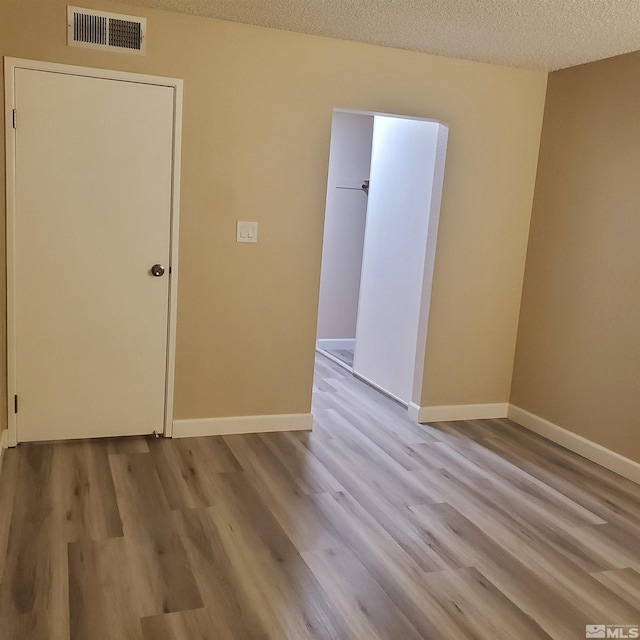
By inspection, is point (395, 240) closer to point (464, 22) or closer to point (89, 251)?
point (464, 22)

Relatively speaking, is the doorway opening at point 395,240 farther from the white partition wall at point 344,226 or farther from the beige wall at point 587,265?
the beige wall at point 587,265

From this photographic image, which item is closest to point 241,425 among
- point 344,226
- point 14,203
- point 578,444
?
point 14,203

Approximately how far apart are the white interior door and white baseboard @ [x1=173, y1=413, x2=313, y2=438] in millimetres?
259

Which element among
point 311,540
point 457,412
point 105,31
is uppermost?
point 105,31

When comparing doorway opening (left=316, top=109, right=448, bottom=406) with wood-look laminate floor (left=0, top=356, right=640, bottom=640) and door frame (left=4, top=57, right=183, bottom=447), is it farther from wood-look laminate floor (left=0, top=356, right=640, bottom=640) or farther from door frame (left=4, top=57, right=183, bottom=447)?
door frame (left=4, top=57, right=183, bottom=447)

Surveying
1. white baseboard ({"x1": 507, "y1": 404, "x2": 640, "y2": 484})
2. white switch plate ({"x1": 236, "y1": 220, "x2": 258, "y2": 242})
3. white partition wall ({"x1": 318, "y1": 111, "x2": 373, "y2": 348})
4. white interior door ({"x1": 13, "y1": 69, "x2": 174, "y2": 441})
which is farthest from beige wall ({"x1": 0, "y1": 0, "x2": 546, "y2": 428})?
white partition wall ({"x1": 318, "y1": 111, "x2": 373, "y2": 348})

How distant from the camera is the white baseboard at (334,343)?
6527 mm

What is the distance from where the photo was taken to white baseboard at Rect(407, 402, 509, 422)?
4309 mm

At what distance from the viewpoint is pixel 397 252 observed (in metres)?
4.78

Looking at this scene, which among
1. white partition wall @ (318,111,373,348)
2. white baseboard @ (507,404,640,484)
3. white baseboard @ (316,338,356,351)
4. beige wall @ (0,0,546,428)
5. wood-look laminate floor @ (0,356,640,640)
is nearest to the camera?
wood-look laminate floor @ (0,356,640,640)

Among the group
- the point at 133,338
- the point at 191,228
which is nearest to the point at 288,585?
the point at 133,338

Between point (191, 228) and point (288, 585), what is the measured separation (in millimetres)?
2008

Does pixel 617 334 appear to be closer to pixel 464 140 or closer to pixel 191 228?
pixel 464 140

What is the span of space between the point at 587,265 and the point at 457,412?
1270mm
